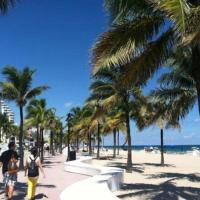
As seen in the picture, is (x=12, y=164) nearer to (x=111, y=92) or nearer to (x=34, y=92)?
(x=111, y=92)

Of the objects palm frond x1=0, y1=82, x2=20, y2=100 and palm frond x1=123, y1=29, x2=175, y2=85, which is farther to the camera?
palm frond x1=0, y1=82, x2=20, y2=100

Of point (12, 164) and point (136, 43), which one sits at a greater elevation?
point (136, 43)

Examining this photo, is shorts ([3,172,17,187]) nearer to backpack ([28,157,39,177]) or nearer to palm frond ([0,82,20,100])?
backpack ([28,157,39,177])

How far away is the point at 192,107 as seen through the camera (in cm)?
1919

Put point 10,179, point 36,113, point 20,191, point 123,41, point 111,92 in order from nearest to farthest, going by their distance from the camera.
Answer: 1. point 123,41
2. point 10,179
3. point 20,191
4. point 111,92
5. point 36,113

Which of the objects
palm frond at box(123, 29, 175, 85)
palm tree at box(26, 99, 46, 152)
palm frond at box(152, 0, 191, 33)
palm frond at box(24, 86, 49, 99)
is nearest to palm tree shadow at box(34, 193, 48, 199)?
palm frond at box(123, 29, 175, 85)

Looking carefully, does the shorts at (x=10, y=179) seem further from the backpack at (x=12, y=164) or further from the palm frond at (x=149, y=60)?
the palm frond at (x=149, y=60)

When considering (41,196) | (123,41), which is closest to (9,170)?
(41,196)

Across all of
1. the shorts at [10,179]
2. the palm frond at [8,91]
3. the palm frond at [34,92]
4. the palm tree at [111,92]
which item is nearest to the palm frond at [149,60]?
the shorts at [10,179]

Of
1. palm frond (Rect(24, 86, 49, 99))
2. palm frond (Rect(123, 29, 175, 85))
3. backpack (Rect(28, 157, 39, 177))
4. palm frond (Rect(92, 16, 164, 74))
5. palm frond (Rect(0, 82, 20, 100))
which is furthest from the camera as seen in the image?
palm frond (Rect(24, 86, 49, 99))

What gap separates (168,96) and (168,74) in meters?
1.17

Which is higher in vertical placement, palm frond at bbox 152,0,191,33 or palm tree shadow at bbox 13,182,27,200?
palm frond at bbox 152,0,191,33

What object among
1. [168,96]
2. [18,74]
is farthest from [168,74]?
[18,74]

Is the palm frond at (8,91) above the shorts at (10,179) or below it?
above
